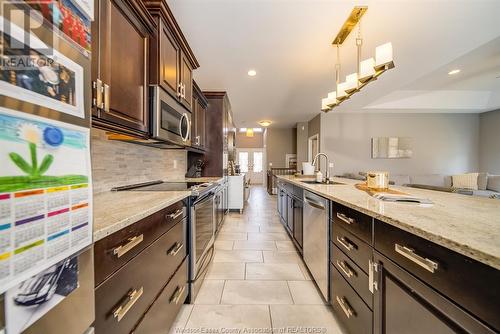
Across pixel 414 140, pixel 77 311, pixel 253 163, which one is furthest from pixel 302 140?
pixel 77 311

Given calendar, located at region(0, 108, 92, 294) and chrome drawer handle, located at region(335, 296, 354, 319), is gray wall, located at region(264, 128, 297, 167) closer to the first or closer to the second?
chrome drawer handle, located at region(335, 296, 354, 319)

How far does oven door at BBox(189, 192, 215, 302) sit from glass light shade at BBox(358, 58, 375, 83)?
207 cm

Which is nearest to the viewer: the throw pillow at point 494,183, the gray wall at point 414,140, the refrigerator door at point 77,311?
the refrigerator door at point 77,311

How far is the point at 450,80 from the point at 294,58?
3.75 metres

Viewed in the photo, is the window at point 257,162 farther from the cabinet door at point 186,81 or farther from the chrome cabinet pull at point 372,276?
the chrome cabinet pull at point 372,276

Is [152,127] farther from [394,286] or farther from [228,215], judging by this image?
[228,215]

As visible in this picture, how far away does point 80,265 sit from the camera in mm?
535

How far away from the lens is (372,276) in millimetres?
927

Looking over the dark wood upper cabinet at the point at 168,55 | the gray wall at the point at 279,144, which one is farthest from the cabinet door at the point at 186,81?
the gray wall at the point at 279,144

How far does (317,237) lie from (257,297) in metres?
0.71

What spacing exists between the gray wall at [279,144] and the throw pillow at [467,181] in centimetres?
509

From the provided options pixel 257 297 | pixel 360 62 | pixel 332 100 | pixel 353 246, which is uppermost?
pixel 360 62

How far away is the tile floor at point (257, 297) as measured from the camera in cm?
134

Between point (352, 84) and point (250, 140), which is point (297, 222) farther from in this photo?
point (250, 140)
